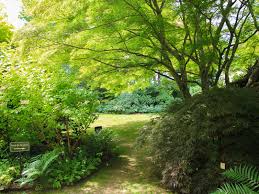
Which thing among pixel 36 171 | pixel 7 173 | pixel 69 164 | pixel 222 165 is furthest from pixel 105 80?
pixel 222 165

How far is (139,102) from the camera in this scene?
41.5 feet

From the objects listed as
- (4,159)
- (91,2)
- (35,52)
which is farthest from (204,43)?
(4,159)

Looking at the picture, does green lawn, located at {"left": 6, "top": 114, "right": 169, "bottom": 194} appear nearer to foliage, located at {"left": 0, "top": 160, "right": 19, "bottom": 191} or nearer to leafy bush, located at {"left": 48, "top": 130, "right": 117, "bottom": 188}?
leafy bush, located at {"left": 48, "top": 130, "right": 117, "bottom": 188}

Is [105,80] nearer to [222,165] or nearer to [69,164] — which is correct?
[69,164]

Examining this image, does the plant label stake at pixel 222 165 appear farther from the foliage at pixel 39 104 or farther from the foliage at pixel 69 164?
the foliage at pixel 39 104

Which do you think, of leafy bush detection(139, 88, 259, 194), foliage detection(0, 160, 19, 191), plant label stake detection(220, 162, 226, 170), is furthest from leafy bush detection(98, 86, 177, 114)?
plant label stake detection(220, 162, 226, 170)

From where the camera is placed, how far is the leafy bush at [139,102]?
12245 millimetres

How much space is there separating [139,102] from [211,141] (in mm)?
9107

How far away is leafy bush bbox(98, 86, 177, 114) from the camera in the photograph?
12.2m

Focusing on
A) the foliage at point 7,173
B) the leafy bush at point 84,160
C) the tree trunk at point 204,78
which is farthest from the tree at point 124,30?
the foliage at point 7,173

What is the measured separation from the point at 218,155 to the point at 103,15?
265cm

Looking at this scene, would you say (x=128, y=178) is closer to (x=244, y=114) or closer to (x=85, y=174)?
(x=85, y=174)

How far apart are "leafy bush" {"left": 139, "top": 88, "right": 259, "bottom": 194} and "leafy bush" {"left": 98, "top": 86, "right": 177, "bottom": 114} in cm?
826

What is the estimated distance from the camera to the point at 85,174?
4.44m
